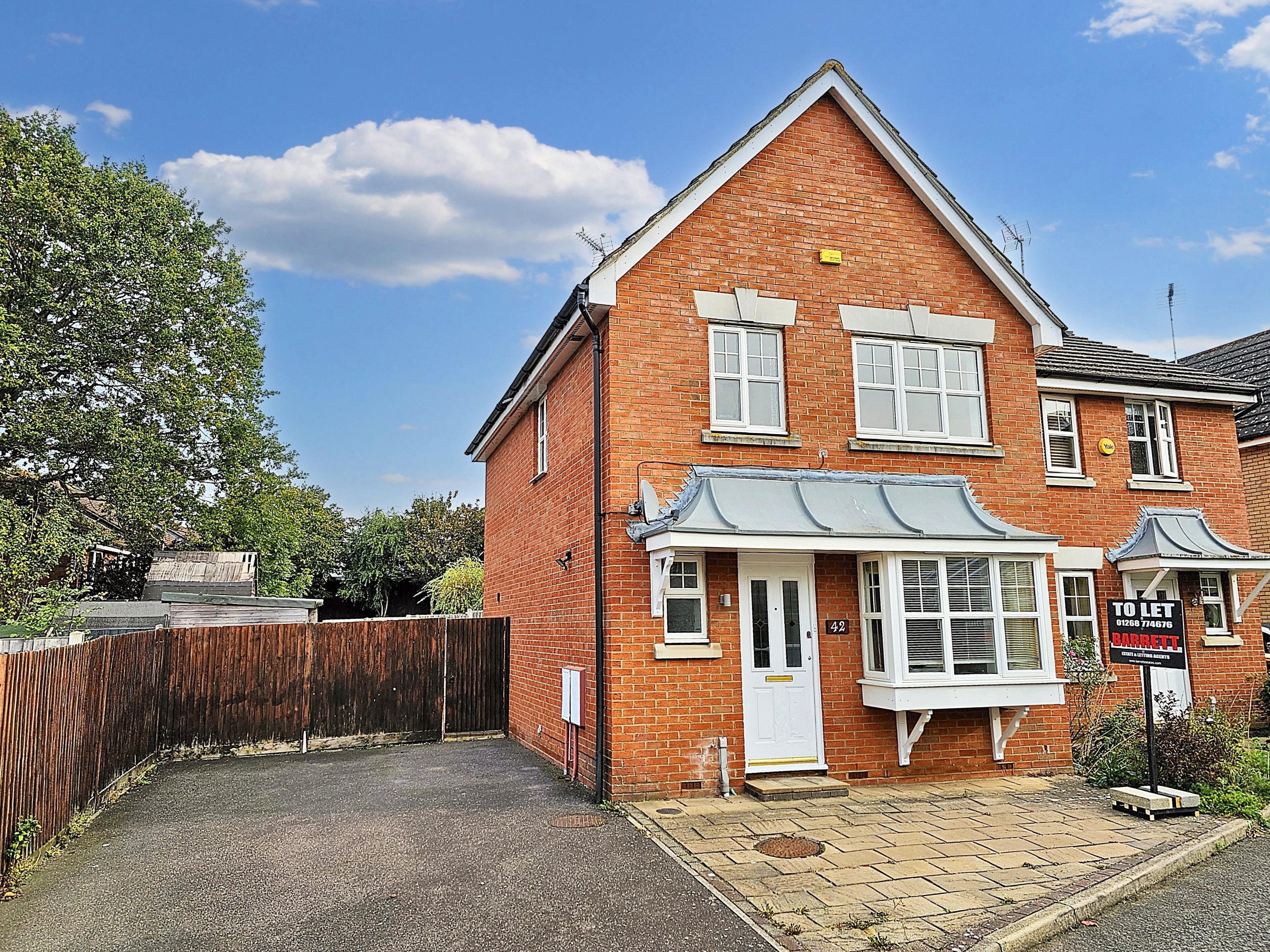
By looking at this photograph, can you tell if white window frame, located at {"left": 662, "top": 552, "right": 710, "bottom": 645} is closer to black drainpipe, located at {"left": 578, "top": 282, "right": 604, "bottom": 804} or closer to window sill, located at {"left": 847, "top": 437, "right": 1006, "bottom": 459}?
black drainpipe, located at {"left": 578, "top": 282, "right": 604, "bottom": 804}

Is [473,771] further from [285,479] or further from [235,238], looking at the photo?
[235,238]

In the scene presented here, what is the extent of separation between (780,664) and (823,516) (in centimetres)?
186

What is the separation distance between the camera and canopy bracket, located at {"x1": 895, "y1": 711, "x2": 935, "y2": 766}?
32.4ft

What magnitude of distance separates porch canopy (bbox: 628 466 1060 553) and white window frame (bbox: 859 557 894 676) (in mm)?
568

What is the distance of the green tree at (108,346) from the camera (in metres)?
22.4

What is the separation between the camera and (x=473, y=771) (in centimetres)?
1160

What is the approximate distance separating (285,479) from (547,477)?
20.5m

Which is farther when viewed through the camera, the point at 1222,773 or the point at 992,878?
the point at 1222,773

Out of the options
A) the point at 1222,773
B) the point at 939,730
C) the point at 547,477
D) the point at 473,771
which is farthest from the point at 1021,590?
the point at 473,771

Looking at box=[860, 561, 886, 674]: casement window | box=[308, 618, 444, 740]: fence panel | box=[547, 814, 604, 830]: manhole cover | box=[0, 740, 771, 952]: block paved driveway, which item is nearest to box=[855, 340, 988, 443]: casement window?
box=[860, 561, 886, 674]: casement window

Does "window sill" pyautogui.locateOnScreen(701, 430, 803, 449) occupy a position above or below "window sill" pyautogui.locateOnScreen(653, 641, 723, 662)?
above

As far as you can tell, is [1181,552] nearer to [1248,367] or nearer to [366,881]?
[1248,367]

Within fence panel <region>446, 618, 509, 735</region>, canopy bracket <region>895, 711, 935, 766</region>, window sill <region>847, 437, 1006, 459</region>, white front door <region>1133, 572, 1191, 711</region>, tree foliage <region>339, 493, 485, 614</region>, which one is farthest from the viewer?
tree foliage <region>339, 493, 485, 614</region>

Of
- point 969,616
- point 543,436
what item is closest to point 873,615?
point 969,616
